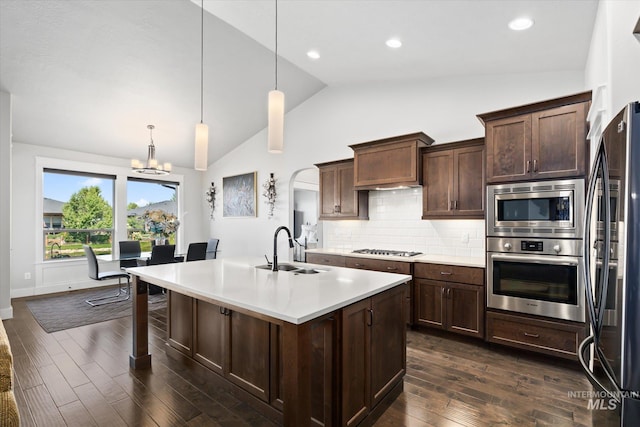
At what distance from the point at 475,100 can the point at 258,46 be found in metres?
2.85

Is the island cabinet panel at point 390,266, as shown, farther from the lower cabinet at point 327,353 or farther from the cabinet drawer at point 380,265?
the lower cabinet at point 327,353

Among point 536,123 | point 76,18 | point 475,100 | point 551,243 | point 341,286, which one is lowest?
point 341,286

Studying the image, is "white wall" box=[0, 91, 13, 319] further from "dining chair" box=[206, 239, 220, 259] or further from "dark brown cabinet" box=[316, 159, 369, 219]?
"dark brown cabinet" box=[316, 159, 369, 219]

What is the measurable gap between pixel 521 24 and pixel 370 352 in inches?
109

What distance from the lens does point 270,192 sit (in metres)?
5.96

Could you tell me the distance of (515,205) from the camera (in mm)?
2984

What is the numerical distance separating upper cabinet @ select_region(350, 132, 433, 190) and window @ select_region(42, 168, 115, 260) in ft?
16.8

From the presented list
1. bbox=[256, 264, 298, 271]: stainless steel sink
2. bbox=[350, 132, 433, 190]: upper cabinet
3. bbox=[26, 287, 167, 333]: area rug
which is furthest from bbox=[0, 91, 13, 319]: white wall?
bbox=[350, 132, 433, 190]: upper cabinet

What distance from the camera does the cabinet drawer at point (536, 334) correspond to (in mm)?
2693

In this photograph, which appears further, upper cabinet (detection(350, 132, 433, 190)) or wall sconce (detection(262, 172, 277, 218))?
wall sconce (detection(262, 172, 277, 218))

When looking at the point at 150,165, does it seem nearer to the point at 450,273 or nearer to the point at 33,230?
the point at 33,230

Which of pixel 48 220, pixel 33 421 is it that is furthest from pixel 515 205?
pixel 48 220

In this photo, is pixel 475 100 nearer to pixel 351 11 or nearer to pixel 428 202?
pixel 428 202

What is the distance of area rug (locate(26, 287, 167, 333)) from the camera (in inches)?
157
